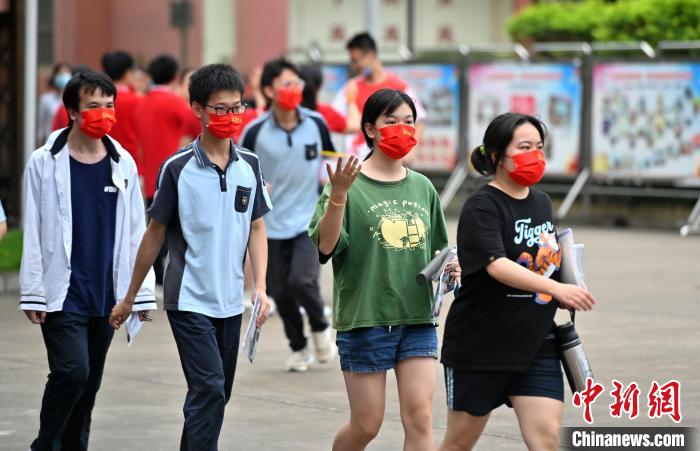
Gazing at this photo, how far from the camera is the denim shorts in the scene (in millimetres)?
5770

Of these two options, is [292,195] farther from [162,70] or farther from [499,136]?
[499,136]

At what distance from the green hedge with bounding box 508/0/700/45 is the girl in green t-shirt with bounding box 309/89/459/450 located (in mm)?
14637

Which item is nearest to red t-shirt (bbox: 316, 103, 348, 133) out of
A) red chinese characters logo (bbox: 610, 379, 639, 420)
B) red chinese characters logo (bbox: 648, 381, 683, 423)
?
red chinese characters logo (bbox: 610, 379, 639, 420)

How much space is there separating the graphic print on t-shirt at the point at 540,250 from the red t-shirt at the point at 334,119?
5568mm

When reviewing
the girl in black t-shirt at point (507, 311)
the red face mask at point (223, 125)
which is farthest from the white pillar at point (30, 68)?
the girl in black t-shirt at point (507, 311)

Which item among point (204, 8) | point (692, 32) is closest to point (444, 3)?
point (204, 8)

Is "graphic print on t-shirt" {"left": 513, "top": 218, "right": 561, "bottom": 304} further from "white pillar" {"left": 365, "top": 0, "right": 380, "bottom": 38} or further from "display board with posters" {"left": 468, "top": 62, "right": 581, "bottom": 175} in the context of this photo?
"display board with posters" {"left": 468, "top": 62, "right": 581, "bottom": 175}

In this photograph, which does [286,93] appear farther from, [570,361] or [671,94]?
[671,94]

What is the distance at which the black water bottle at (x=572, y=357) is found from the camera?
5.36m

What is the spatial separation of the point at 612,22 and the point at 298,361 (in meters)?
13.0

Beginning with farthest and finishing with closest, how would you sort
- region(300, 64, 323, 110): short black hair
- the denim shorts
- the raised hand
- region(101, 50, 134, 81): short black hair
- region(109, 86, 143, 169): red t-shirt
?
1. region(109, 86, 143, 169): red t-shirt
2. region(101, 50, 134, 81): short black hair
3. region(300, 64, 323, 110): short black hair
4. the denim shorts
5. the raised hand

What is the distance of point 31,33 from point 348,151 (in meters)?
3.41

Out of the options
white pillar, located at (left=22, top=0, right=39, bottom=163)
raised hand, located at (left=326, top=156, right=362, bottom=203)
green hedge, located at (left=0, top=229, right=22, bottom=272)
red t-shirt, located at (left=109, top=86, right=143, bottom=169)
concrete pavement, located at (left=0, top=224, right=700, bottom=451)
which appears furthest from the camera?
white pillar, located at (left=22, top=0, right=39, bottom=163)

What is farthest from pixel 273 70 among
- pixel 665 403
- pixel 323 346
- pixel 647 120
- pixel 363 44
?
pixel 647 120
